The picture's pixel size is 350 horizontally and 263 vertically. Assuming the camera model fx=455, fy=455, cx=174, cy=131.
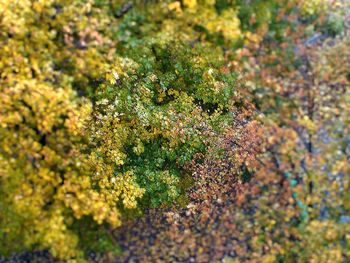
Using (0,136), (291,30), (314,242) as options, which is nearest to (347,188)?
(314,242)

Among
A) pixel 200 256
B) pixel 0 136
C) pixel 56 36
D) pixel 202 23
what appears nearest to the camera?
pixel 202 23

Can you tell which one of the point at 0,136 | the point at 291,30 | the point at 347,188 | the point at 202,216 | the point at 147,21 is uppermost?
the point at 291,30

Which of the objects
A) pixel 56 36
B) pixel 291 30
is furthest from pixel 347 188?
pixel 56 36

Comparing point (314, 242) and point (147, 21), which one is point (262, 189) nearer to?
point (314, 242)

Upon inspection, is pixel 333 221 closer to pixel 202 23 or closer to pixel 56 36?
pixel 202 23

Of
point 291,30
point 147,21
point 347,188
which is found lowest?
point 347,188

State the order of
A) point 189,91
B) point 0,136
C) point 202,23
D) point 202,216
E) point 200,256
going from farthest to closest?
point 189,91, point 202,216, point 200,256, point 0,136, point 202,23

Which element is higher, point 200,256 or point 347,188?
point 347,188

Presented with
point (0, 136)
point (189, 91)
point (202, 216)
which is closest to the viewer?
point (0, 136)

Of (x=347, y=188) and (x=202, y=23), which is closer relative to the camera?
(x=202, y=23)
